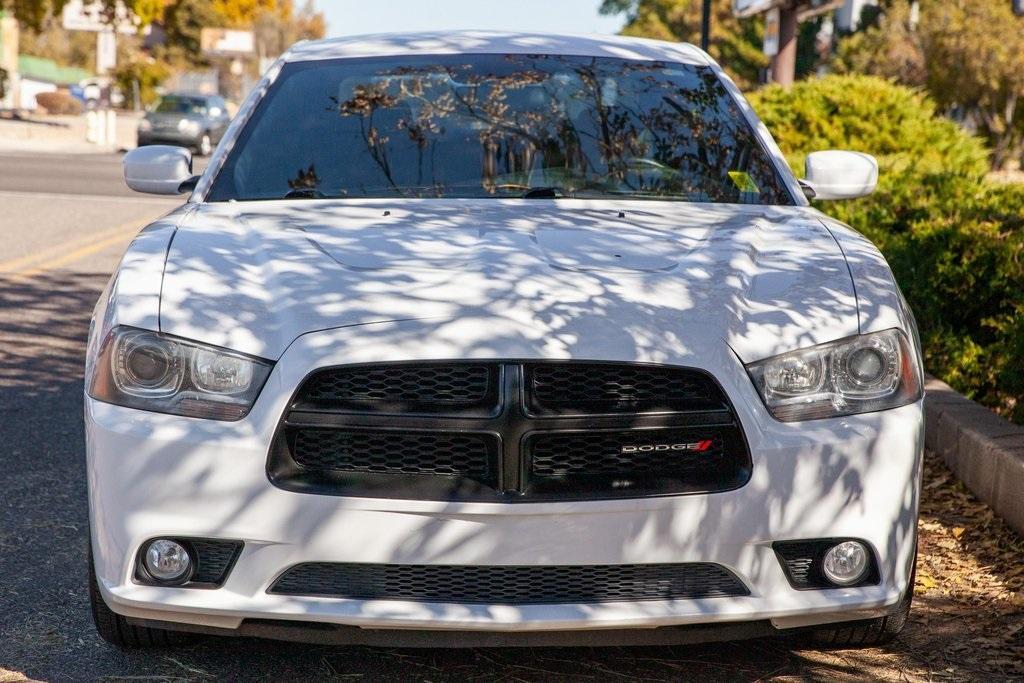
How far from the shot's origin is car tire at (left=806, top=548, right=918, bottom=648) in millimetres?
3688

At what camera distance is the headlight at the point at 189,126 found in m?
35.6

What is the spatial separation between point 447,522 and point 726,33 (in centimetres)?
7050

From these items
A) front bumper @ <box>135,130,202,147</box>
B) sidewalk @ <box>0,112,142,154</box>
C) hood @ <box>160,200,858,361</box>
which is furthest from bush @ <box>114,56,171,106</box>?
hood @ <box>160,200,858,361</box>

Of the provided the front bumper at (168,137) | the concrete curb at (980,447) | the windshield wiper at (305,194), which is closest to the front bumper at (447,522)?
the windshield wiper at (305,194)

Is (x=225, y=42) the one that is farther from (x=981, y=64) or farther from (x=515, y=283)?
(x=515, y=283)

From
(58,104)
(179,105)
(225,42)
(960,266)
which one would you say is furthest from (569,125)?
(225,42)

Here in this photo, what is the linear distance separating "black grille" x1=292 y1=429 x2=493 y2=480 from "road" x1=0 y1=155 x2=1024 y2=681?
2.27 feet

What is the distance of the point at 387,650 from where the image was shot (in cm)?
388

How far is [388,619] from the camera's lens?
127 inches

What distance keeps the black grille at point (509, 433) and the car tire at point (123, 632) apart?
729 mm

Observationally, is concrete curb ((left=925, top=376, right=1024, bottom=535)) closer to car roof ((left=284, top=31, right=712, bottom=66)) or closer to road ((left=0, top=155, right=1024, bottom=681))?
road ((left=0, top=155, right=1024, bottom=681))

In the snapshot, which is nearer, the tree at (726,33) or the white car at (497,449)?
the white car at (497,449)

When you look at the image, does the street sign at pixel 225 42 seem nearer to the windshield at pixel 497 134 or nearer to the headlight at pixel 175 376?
the windshield at pixel 497 134

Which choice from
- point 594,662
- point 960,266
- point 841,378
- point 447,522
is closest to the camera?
point 447,522
